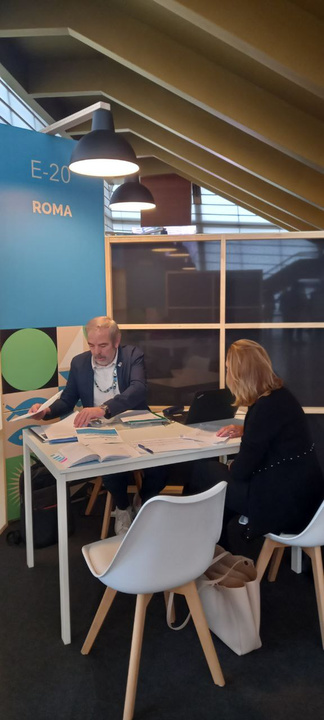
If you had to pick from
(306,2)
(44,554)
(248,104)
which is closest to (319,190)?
(248,104)

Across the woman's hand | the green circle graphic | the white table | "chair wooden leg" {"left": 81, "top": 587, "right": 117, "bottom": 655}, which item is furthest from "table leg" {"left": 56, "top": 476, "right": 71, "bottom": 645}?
the green circle graphic

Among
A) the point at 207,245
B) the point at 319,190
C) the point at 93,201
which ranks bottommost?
the point at 207,245

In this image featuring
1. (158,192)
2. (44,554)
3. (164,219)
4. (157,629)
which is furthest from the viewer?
(158,192)

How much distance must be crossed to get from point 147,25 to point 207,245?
178 cm

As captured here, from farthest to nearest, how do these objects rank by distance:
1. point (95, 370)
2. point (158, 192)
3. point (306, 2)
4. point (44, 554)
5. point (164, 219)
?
point (158, 192) → point (164, 219) → point (95, 370) → point (44, 554) → point (306, 2)

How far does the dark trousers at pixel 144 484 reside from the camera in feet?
10.5

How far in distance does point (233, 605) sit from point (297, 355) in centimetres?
231

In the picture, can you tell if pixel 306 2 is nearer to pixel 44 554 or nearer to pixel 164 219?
pixel 44 554

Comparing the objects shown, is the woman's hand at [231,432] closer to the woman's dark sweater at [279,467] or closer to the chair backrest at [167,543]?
the woman's dark sweater at [279,467]

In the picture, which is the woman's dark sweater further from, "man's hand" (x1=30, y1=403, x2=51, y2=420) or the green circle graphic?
the green circle graphic

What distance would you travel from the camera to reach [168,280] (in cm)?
403

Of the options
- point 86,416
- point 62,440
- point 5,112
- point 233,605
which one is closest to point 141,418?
point 86,416

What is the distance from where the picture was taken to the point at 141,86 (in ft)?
16.8

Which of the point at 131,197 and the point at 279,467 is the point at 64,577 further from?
the point at 131,197
